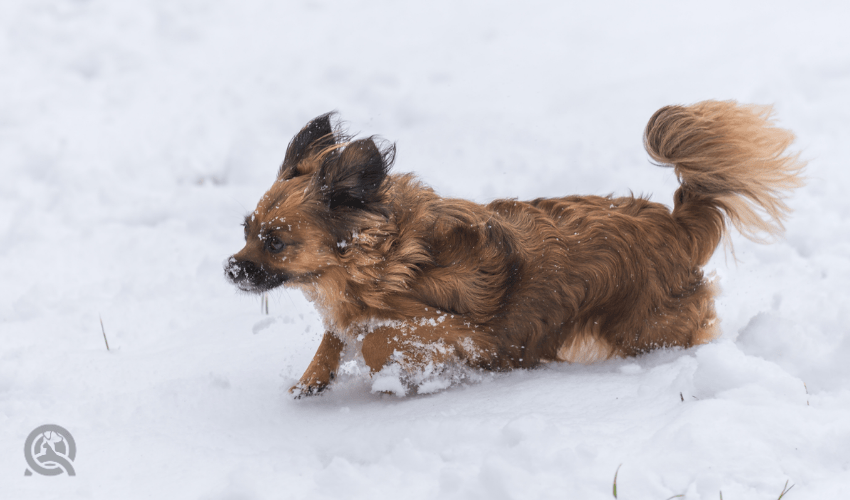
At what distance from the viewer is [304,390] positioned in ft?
10.4

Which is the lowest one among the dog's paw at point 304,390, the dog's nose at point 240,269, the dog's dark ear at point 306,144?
the dog's paw at point 304,390

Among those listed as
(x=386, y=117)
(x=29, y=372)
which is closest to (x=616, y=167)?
(x=386, y=117)

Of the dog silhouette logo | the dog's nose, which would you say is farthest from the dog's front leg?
the dog silhouette logo

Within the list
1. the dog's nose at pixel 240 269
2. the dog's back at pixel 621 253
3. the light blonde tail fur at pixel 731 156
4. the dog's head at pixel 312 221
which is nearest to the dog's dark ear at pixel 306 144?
the dog's head at pixel 312 221

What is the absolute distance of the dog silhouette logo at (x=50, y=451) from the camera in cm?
220

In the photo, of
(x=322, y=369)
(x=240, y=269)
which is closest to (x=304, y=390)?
(x=322, y=369)

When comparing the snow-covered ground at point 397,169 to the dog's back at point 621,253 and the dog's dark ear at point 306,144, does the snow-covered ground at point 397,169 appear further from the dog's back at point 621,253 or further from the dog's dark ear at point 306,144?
the dog's dark ear at point 306,144

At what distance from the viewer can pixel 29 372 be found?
10.6 feet

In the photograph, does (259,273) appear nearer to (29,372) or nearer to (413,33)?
(29,372)

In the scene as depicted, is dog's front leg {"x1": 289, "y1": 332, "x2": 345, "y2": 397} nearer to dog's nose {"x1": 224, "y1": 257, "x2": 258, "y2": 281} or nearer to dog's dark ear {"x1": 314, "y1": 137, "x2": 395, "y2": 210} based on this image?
dog's nose {"x1": 224, "y1": 257, "x2": 258, "y2": 281}

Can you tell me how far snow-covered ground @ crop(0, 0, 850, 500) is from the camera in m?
2.06

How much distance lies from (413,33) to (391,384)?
5.69 meters

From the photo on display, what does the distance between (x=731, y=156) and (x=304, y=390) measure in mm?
2394

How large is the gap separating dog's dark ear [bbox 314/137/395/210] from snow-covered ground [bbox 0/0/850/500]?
93 centimetres
